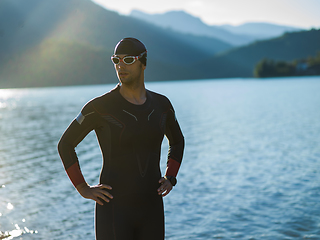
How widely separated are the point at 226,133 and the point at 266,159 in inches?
501

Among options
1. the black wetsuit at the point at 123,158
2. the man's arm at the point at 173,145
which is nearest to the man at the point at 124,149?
the black wetsuit at the point at 123,158

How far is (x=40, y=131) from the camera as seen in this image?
37.1 metres

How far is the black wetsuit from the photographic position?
339 cm

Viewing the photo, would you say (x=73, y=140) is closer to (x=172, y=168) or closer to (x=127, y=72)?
(x=127, y=72)

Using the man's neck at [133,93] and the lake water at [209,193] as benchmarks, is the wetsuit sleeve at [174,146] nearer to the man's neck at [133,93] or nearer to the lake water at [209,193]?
the man's neck at [133,93]

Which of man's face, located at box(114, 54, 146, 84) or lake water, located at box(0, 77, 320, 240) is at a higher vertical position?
man's face, located at box(114, 54, 146, 84)

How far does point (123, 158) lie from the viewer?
3443 mm

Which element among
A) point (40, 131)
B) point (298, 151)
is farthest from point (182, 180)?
point (40, 131)

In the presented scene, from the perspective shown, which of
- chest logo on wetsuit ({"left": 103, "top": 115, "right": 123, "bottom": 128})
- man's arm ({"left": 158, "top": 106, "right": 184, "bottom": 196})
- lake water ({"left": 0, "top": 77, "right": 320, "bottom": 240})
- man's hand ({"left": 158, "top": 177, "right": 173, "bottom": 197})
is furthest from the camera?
lake water ({"left": 0, "top": 77, "right": 320, "bottom": 240})

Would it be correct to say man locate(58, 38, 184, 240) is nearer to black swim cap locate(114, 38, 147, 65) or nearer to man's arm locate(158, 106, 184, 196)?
black swim cap locate(114, 38, 147, 65)

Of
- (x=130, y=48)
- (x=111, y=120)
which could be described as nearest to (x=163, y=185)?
(x=111, y=120)

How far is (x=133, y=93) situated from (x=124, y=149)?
52cm

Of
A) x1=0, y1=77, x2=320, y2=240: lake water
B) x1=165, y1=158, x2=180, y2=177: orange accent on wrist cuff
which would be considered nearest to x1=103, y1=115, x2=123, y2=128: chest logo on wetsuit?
x1=165, y1=158, x2=180, y2=177: orange accent on wrist cuff

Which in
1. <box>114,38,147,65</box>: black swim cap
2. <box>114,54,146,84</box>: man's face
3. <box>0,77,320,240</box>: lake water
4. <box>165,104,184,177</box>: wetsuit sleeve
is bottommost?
<box>0,77,320,240</box>: lake water
